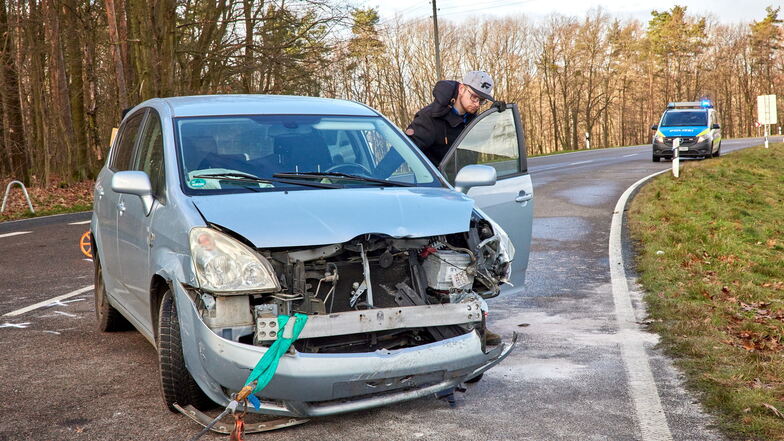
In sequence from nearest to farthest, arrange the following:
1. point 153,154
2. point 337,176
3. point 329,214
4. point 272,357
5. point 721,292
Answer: point 272,357
point 329,214
point 337,176
point 153,154
point 721,292

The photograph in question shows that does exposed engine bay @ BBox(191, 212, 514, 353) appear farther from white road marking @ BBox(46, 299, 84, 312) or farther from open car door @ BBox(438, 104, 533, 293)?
white road marking @ BBox(46, 299, 84, 312)

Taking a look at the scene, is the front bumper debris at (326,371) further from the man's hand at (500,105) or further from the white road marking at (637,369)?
the man's hand at (500,105)

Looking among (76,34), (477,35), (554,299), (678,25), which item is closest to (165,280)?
(554,299)

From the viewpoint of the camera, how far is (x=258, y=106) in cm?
552

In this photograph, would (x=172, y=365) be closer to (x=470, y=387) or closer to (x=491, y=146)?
(x=470, y=387)

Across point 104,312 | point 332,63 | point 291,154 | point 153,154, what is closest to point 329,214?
point 291,154

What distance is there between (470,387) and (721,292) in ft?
13.2

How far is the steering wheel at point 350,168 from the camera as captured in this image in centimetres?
524

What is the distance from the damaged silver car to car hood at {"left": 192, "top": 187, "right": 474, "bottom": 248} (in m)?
0.01

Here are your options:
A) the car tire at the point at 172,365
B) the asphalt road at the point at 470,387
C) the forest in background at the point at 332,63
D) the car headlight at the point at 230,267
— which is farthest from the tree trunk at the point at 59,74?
the car headlight at the point at 230,267

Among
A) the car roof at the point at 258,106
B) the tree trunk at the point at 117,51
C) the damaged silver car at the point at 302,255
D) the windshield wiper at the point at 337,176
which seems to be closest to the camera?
the damaged silver car at the point at 302,255

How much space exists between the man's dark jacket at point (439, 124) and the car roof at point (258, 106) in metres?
1.03

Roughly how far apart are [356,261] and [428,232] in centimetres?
39

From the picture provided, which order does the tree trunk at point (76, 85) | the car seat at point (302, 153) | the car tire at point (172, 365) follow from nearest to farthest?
the car tire at point (172, 365) → the car seat at point (302, 153) → the tree trunk at point (76, 85)
